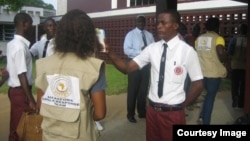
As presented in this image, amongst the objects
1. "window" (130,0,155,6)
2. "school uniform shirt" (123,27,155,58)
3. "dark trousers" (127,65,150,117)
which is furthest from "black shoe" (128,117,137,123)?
"window" (130,0,155,6)

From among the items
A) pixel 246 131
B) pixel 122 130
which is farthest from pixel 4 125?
pixel 246 131

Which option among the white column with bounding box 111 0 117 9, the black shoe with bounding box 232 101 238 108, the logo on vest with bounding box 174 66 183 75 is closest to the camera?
the logo on vest with bounding box 174 66 183 75

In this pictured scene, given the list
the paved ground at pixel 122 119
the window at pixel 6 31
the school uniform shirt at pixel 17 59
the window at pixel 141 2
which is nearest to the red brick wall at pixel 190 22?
the window at pixel 141 2

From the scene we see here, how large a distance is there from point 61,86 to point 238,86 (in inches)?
241

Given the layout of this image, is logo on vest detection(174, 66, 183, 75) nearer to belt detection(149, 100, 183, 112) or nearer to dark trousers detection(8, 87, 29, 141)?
belt detection(149, 100, 183, 112)

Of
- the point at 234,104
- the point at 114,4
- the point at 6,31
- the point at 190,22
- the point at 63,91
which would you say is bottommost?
the point at 234,104

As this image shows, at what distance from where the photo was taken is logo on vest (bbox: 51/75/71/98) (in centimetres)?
246

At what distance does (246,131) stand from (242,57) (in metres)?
3.67

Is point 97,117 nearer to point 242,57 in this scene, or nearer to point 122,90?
point 242,57

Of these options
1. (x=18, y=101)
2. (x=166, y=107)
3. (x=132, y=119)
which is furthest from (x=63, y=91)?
(x=132, y=119)

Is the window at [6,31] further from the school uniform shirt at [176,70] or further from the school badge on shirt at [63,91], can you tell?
the school badge on shirt at [63,91]

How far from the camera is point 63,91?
8.14 feet

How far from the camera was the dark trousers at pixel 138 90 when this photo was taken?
20.9 feet

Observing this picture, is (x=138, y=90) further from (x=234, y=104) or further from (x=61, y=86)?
(x=61, y=86)
